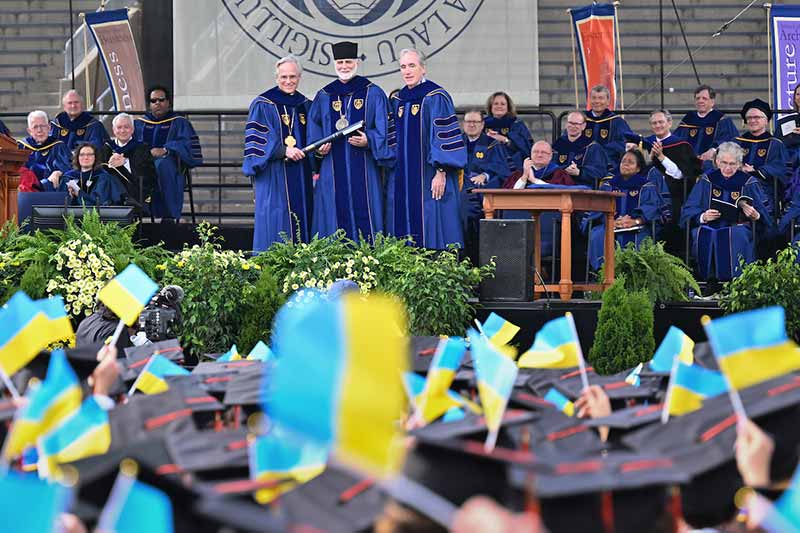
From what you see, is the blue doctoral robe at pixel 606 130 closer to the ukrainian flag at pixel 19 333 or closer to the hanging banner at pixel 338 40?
the hanging banner at pixel 338 40

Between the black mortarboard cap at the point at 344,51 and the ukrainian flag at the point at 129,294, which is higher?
the black mortarboard cap at the point at 344,51

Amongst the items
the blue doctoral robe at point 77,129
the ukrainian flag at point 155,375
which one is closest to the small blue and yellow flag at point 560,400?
the ukrainian flag at point 155,375

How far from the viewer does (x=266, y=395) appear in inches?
158

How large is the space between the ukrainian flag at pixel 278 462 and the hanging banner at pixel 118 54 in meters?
10.8

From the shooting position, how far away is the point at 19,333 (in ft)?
12.4

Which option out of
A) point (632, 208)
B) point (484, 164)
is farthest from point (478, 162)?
point (632, 208)

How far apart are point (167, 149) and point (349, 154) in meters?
2.73

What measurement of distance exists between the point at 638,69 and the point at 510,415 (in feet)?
44.1

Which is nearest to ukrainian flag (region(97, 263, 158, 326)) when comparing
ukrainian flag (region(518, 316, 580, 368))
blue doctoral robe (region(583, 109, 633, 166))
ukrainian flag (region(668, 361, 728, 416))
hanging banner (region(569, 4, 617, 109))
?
ukrainian flag (region(518, 316, 580, 368))


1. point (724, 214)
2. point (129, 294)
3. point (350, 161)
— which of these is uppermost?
point (350, 161)

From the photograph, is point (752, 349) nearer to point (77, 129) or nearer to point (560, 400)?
point (560, 400)

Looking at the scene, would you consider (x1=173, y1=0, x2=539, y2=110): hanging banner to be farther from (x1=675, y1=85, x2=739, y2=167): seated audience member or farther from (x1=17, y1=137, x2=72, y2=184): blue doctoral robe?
(x1=675, y1=85, x2=739, y2=167): seated audience member

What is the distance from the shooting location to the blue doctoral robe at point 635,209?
11.2 meters

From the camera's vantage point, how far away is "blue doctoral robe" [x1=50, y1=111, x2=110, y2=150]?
12.8 metres
